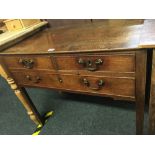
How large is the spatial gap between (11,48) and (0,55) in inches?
3.3

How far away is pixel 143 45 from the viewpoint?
60 centimetres

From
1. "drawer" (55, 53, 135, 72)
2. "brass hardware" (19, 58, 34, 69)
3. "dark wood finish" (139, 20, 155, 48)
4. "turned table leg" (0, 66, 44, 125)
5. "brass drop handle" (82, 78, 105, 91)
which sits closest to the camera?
"dark wood finish" (139, 20, 155, 48)

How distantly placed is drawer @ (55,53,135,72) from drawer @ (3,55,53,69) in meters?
0.09

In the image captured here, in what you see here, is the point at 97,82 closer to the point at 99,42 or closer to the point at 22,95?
the point at 99,42

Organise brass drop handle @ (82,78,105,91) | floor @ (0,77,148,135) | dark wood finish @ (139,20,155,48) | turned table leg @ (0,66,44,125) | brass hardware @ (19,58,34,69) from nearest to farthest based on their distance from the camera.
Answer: dark wood finish @ (139,20,155,48)
brass drop handle @ (82,78,105,91)
brass hardware @ (19,58,34,69)
turned table leg @ (0,66,44,125)
floor @ (0,77,148,135)

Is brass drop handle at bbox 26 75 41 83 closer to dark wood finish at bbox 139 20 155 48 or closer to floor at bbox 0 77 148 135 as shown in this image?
floor at bbox 0 77 148 135

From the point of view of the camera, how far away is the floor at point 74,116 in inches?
50.1

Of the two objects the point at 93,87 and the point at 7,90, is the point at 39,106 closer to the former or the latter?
the point at 7,90

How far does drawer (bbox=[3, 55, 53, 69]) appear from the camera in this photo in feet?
2.94

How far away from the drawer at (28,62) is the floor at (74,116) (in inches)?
25.5

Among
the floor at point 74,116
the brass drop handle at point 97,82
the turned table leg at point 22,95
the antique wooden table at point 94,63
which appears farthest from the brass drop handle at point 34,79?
the floor at point 74,116

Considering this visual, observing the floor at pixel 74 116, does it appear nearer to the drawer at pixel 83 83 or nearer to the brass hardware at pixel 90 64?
A: the drawer at pixel 83 83

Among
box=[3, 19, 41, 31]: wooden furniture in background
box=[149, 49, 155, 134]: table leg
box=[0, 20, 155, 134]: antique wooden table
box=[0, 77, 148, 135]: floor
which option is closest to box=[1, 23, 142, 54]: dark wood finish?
box=[0, 20, 155, 134]: antique wooden table
